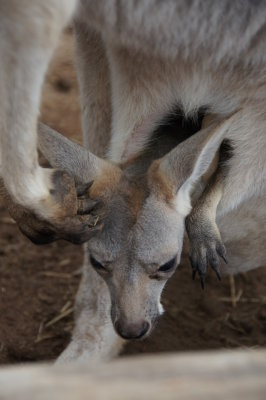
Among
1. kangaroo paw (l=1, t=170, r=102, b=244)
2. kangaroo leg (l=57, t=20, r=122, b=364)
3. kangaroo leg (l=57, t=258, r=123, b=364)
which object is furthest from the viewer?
kangaroo leg (l=57, t=258, r=123, b=364)

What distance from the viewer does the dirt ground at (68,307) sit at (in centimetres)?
322

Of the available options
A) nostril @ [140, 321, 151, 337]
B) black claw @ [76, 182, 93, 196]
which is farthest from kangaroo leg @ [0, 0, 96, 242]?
nostril @ [140, 321, 151, 337]

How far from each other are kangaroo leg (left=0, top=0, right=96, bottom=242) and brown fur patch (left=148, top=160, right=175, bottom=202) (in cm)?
34

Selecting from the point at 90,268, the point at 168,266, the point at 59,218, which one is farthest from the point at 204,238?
the point at 90,268

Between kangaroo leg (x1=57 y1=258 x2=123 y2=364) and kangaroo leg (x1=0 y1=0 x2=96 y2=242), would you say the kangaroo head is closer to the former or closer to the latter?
kangaroo leg (x1=0 y1=0 x2=96 y2=242)

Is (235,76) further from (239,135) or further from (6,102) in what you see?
(6,102)

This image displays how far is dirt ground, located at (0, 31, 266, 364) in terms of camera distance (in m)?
3.22

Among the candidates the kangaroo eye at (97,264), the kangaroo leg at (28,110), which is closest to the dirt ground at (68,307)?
the kangaroo eye at (97,264)

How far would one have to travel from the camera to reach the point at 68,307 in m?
3.44

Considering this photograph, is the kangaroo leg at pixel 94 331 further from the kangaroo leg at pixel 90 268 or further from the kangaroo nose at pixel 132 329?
the kangaroo nose at pixel 132 329

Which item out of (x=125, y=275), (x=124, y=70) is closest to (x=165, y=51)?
(x=124, y=70)

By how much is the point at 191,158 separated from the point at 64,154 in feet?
1.32

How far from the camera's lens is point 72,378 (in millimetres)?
1229

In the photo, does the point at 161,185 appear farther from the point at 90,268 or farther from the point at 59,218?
the point at 90,268
